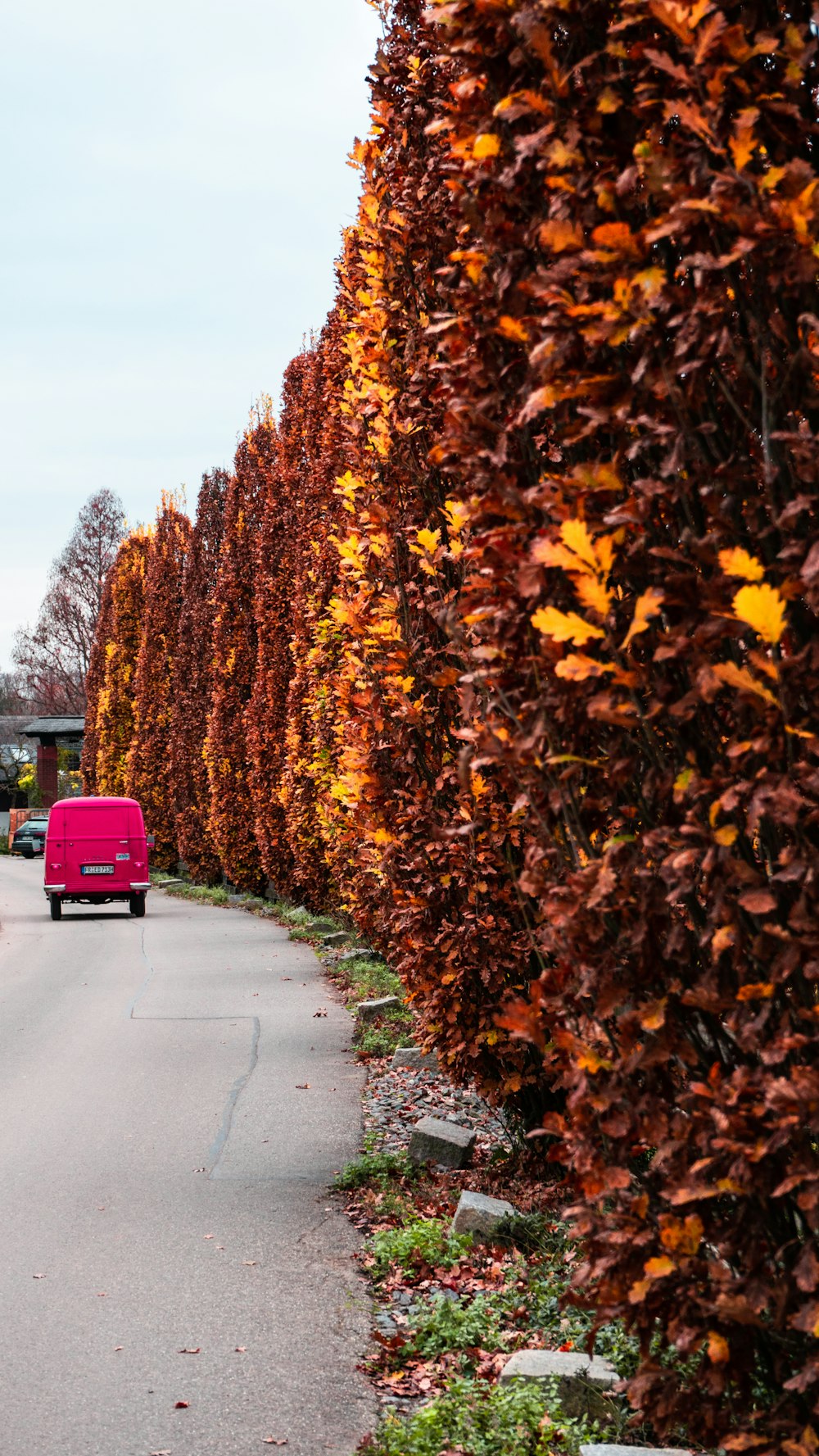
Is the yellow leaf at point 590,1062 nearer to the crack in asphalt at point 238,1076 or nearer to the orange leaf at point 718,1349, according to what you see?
the orange leaf at point 718,1349

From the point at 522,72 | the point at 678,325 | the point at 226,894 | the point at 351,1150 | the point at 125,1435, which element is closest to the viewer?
the point at 678,325

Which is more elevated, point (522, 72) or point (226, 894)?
point (522, 72)

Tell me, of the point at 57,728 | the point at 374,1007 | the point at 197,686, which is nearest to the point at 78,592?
the point at 57,728

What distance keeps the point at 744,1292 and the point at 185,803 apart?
26.0m

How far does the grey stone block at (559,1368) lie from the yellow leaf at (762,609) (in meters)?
2.33

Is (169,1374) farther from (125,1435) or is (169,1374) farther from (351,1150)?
(351,1150)

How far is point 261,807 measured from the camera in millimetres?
19797

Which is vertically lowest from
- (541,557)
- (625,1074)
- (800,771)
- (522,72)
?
(625,1074)

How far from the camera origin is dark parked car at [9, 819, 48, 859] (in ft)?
160

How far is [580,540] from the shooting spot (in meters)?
2.54

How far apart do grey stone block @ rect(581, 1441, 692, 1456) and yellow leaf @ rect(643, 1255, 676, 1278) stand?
0.84 meters

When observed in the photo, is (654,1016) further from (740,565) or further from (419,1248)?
(419,1248)

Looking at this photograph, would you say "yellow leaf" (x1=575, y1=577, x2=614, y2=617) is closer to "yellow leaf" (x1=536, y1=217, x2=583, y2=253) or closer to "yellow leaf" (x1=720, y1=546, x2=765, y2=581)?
"yellow leaf" (x1=720, y1=546, x2=765, y2=581)

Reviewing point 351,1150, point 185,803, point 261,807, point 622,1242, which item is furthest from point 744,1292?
point 185,803
